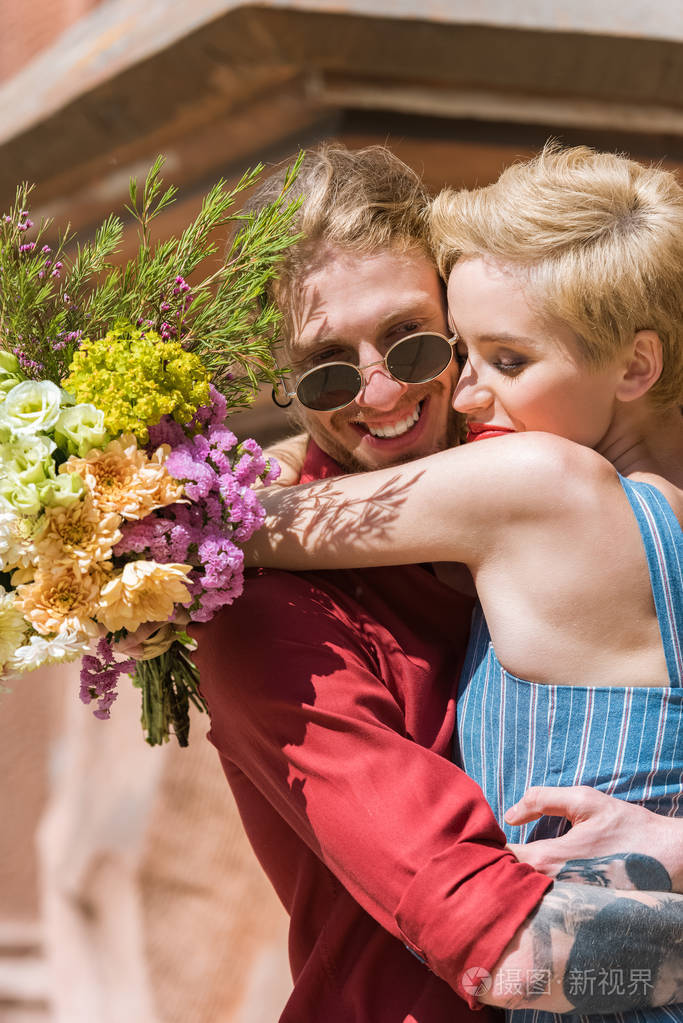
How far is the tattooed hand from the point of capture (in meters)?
1.44

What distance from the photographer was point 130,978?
4457mm

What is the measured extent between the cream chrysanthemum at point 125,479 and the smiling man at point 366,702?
0.28 metres

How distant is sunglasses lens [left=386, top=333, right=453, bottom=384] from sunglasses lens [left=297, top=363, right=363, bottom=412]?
0.24 ft

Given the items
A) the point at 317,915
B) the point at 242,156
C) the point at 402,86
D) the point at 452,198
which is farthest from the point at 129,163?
the point at 317,915

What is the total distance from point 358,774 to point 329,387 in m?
0.74

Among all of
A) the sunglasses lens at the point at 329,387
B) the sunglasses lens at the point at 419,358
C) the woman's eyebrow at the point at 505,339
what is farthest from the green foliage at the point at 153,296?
the woman's eyebrow at the point at 505,339

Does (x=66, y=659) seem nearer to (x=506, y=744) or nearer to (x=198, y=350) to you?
(x=198, y=350)

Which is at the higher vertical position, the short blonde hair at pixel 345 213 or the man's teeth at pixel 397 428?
the short blonde hair at pixel 345 213

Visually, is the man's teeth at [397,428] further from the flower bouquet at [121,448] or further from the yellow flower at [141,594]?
the yellow flower at [141,594]

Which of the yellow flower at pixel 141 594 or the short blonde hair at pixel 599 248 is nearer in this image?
the yellow flower at pixel 141 594

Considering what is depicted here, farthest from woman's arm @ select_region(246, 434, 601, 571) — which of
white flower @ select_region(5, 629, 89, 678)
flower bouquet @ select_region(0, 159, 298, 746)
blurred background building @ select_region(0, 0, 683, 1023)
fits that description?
blurred background building @ select_region(0, 0, 683, 1023)

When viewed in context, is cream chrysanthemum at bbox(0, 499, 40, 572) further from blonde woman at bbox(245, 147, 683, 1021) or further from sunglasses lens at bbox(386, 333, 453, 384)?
sunglasses lens at bbox(386, 333, 453, 384)

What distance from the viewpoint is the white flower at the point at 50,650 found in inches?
60.8

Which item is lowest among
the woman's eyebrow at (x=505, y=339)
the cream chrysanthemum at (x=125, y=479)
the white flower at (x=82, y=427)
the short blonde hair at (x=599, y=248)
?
the cream chrysanthemum at (x=125, y=479)
